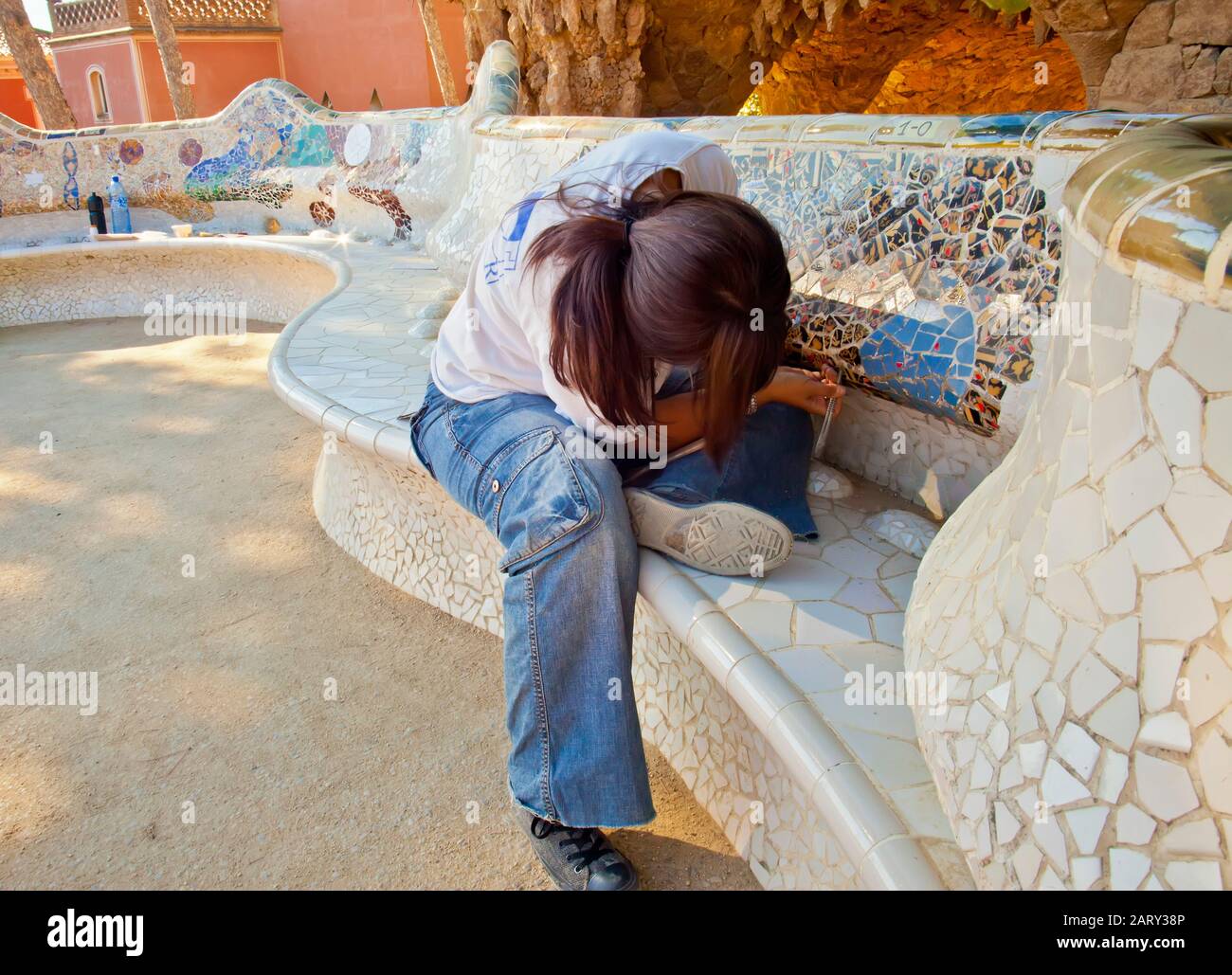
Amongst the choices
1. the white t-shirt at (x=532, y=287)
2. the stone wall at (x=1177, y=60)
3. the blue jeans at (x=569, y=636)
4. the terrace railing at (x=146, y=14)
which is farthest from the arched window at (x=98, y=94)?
the blue jeans at (x=569, y=636)

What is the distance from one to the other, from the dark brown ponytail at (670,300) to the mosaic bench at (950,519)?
408 millimetres

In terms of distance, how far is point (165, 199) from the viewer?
6.91 m

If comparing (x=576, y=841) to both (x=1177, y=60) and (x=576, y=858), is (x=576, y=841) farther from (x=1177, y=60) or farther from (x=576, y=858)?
(x=1177, y=60)

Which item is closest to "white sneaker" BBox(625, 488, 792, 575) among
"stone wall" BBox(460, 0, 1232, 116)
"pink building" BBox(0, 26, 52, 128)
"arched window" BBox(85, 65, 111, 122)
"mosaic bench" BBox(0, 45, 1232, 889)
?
"mosaic bench" BBox(0, 45, 1232, 889)

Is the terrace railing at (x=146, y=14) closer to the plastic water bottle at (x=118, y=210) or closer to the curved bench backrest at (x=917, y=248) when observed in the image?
the plastic water bottle at (x=118, y=210)

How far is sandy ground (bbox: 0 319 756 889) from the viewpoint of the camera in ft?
5.89

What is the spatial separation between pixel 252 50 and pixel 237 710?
47.2ft

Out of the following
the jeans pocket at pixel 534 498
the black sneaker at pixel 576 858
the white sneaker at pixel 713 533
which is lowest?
the black sneaker at pixel 576 858

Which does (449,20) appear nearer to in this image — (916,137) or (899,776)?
(916,137)

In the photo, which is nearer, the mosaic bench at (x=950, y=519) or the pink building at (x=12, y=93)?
the mosaic bench at (x=950, y=519)

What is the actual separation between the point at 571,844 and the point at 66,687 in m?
1.49

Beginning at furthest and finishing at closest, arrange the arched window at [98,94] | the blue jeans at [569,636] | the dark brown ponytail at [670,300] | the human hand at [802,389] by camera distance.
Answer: the arched window at [98,94] < the human hand at [802,389] < the blue jeans at [569,636] < the dark brown ponytail at [670,300]

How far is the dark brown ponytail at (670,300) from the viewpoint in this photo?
1.40 metres
